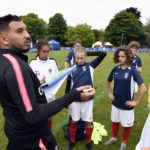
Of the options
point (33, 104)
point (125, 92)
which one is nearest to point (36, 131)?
point (33, 104)

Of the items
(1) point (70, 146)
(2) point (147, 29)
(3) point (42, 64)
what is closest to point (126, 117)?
(1) point (70, 146)

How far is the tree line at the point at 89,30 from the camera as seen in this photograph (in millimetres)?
54153

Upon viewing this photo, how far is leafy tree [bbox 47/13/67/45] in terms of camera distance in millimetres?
64500

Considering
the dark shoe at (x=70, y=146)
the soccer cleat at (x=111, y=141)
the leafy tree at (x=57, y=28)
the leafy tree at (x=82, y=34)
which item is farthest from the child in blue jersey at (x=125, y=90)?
the leafy tree at (x=57, y=28)

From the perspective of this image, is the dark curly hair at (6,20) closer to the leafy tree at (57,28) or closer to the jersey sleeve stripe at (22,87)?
the jersey sleeve stripe at (22,87)

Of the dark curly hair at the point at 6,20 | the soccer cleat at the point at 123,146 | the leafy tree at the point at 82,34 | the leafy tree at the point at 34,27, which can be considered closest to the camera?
the dark curly hair at the point at 6,20

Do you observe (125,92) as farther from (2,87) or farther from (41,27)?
(41,27)

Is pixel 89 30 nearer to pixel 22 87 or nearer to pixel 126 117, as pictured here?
pixel 126 117

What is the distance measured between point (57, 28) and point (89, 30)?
1405cm

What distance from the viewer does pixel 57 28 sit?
65.2 meters

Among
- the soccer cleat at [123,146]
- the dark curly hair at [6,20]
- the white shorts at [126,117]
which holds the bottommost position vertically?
the soccer cleat at [123,146]

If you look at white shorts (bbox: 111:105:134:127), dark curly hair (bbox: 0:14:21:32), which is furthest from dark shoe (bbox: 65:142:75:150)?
dark curly hair (bbox: 0:14:21:32)

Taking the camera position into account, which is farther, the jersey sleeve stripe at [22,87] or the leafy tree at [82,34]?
the leafy tree at [82,34]

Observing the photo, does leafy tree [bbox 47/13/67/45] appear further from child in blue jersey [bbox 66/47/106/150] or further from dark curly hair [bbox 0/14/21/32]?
dark curly hair [bbox 0/14/21/32]
